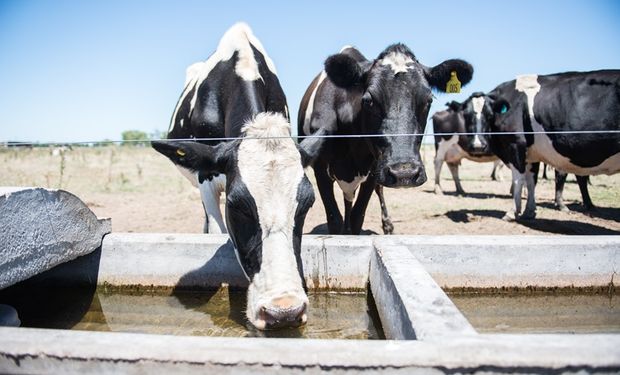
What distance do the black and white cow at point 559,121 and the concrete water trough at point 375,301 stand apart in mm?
3133

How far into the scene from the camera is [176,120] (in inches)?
199

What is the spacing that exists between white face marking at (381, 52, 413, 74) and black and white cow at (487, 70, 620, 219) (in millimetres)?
3116

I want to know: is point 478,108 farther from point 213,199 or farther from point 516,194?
point 213,199

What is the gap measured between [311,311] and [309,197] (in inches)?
38.4

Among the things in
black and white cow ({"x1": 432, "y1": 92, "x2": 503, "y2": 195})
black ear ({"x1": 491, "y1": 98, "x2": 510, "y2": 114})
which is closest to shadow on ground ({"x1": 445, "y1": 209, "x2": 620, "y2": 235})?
black and white cow ({"x1": 432, "y1": 92, "x2": 503, "y2": 195})

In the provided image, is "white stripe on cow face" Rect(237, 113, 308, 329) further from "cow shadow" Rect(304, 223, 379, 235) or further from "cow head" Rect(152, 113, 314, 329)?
"cow shadow" Rect(304, 223, 379, 235)

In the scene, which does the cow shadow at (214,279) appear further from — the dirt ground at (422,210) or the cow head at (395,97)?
the dirt ground at (422,210)

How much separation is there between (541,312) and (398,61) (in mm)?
2414

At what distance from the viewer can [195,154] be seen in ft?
9.23

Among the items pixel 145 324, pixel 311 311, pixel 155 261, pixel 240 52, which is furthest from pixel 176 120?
pixel 311 311

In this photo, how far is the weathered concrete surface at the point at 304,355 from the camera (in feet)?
4.43

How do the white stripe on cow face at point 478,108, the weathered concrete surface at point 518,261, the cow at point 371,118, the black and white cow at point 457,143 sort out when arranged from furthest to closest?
the black and white cow at point 457,143 → the white stripe on cow face at point 478,108 → the cow at point 371,118 → the weathered concrete surface at point 518,261

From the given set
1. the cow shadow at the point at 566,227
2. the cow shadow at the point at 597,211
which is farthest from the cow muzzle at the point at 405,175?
the cow shadow at the point at 597,211

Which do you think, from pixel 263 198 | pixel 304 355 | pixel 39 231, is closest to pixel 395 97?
pixel 263 198
